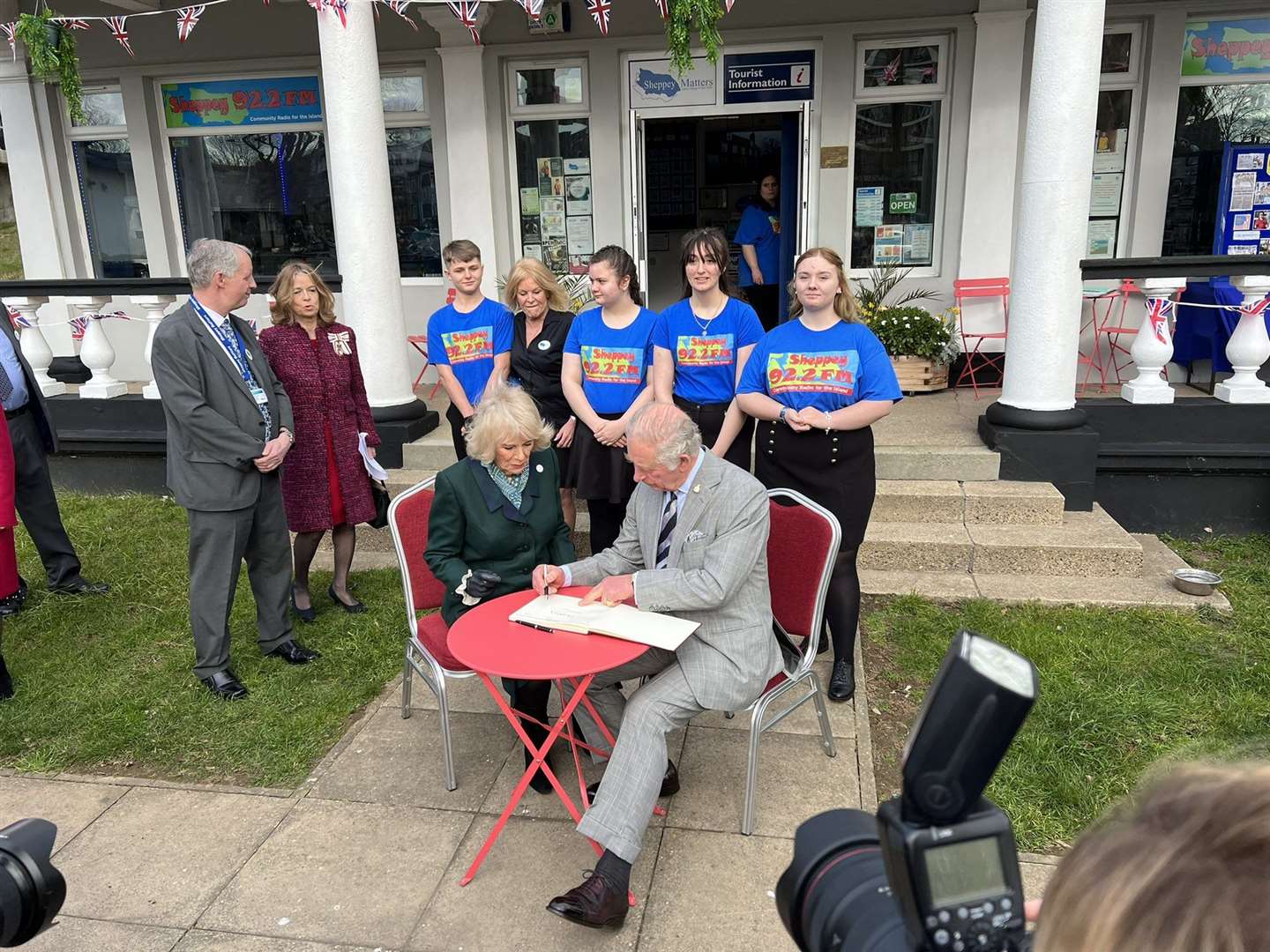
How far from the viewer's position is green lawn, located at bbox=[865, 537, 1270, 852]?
3178 millimetres

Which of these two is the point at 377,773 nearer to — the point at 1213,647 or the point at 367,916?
the point at 367,916

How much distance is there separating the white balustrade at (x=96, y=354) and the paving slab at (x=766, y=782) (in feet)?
17.6

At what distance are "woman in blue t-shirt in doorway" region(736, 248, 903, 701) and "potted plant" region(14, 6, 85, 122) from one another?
4.56m

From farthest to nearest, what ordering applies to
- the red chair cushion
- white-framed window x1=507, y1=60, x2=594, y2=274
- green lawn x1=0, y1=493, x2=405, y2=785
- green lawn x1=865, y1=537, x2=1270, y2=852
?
1. white-framed window x1=507, y1=60, x2=594, y2=274
2. green lawn x1=0, y1=493, x2=405, y2=785
3. the red chair cushion
4. green lawn x1=865, y1=537, x2=1270, y2=852

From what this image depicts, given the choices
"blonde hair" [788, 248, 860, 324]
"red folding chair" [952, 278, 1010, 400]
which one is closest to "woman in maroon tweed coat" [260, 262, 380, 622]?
"blonde hair" [788, 248, 860, 324]

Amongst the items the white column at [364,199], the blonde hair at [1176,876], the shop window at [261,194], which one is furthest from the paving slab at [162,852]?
the shop window at [261,194]

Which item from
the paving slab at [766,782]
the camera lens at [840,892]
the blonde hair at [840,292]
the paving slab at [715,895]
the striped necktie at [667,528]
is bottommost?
the paving slab at [766,782]

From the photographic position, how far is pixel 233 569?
396cm

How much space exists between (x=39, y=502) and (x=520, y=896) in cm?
382

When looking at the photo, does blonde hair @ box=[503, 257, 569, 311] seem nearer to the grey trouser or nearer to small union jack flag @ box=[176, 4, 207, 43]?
the grey trouser

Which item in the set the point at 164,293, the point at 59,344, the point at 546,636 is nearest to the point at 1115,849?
the point at 546,636

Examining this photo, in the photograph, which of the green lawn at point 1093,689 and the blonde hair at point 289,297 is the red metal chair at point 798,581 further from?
the blonde hair at point 289,297

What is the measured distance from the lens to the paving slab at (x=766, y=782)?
10.1ft

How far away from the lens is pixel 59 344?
8.45m
